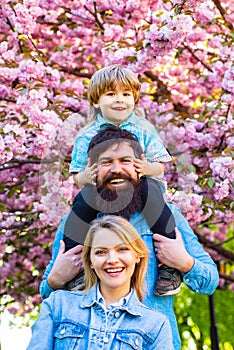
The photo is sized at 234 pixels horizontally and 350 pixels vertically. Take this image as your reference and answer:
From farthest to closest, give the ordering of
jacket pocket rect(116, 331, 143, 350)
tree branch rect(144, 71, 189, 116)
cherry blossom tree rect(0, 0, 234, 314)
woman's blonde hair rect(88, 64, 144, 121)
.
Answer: tree branch rect(144, 71, 189, 116) < cherry blossom tree rect(0, 0, 234, 314) < woman's blonde hair rect(88, 64, 144, 121) < jacket pocket rect(116, 331, 143, 350)

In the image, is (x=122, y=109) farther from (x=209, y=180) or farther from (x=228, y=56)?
(x=228, y=56)

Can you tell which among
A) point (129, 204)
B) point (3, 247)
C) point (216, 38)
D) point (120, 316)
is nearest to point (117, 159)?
point (129, 204)

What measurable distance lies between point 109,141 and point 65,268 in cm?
52

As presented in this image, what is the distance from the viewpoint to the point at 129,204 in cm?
306

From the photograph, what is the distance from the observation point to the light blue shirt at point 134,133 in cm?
334

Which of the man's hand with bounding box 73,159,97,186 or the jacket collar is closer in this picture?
the jacket collar

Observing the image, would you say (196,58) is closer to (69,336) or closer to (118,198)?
(118,198)

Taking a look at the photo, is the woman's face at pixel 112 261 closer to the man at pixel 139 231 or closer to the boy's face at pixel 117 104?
the man at pixel 139 231

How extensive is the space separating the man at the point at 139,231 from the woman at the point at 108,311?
13cm

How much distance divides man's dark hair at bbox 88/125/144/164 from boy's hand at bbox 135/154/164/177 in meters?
0.03

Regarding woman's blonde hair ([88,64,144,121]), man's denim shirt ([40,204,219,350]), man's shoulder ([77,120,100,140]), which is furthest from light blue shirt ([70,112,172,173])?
man's denim shirt ([40,204,219,350])

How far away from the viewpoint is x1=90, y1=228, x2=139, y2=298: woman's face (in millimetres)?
2857

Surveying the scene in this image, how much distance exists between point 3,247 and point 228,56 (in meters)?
2.35

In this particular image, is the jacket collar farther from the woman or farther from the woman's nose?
the woman's nose
